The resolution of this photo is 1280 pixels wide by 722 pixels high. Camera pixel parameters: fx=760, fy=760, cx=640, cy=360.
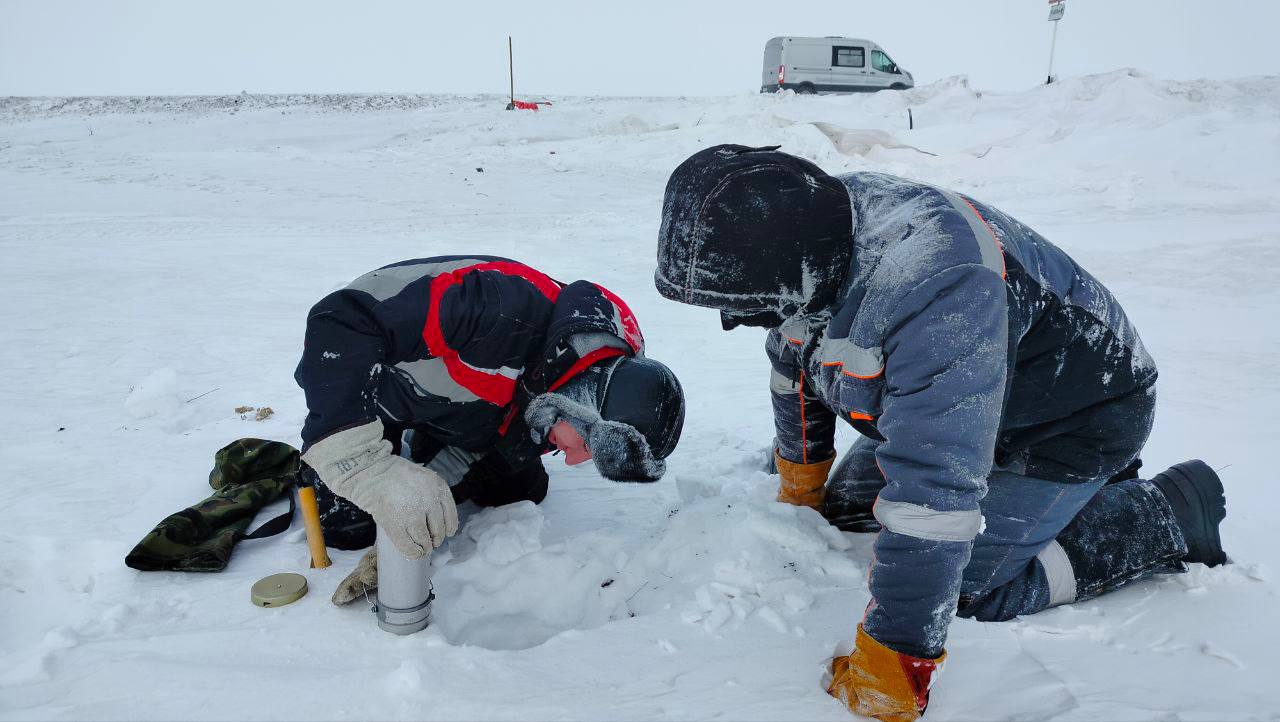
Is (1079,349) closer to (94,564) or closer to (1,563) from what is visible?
(94,564)

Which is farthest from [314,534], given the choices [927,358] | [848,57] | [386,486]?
[848,57]

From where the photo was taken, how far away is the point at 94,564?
1.92m

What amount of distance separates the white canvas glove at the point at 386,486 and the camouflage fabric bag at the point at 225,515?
519 millimetres

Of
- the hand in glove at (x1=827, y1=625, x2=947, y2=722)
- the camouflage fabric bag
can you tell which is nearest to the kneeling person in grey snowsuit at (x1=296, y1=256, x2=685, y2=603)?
the camouflage fabric bag

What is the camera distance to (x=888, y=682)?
138 centimetres

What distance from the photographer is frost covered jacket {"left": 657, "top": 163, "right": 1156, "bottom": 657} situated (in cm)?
132

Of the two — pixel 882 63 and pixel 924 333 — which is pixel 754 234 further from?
pixel 882 63

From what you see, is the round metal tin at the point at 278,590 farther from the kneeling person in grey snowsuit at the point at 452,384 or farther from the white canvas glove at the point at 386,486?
the white canvas glove at the point at 386,486

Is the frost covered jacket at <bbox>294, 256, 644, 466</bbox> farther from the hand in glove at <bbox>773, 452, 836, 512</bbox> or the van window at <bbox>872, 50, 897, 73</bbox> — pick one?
the van window at <bbox>872, 50, 897, 73</bbox>

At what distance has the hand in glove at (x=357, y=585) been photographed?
1.77m

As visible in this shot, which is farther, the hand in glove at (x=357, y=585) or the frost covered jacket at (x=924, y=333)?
the hand in glove at (x=357, y=585)

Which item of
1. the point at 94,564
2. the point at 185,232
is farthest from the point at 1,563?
the point at 185,232

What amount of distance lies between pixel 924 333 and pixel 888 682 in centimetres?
63

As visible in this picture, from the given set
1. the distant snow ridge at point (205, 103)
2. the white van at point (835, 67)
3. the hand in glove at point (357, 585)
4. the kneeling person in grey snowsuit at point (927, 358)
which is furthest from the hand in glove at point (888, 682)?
the white van at point (835, 67)
